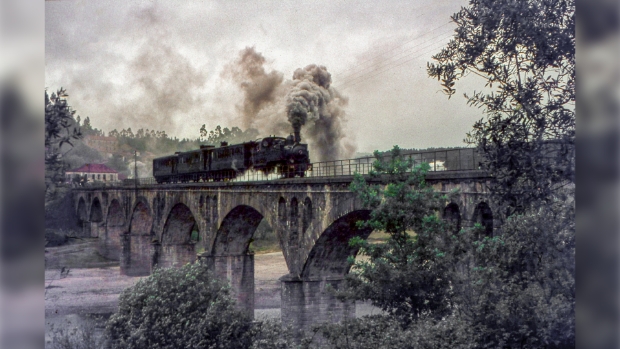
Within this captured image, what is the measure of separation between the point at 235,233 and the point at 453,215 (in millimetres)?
12325

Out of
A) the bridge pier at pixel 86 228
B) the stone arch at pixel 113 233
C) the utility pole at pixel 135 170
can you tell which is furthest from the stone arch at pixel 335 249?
the stone arch at pixel 113 233

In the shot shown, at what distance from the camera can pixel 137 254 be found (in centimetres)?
2061

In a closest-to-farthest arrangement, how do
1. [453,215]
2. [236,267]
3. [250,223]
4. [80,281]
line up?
[453,215], [80,281], [250,223], [236,267]

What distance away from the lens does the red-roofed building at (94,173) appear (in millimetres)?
14242

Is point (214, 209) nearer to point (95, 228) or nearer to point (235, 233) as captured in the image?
point (235, 233)

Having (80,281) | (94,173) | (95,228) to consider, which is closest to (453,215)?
(80,281)

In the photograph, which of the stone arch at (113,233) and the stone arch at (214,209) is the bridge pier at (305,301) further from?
the stone arch at (113,233)

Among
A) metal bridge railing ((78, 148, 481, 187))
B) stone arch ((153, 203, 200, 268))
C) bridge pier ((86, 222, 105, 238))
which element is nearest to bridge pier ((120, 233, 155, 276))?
stone arch ((153, 203, 200, 268))

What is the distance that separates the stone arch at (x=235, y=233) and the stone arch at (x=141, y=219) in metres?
3.42

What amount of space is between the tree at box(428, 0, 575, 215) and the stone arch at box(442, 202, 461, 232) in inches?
35.3

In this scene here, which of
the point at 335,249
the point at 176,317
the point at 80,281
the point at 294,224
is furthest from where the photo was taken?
the point at 294,224

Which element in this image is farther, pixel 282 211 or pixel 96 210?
pixel 96 210

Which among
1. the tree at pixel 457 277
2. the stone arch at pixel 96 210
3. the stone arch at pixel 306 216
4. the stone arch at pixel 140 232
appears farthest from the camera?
the stone arch at pixel 140 232

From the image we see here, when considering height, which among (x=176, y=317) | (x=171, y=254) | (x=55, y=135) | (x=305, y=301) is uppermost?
(x=55, y=135)
